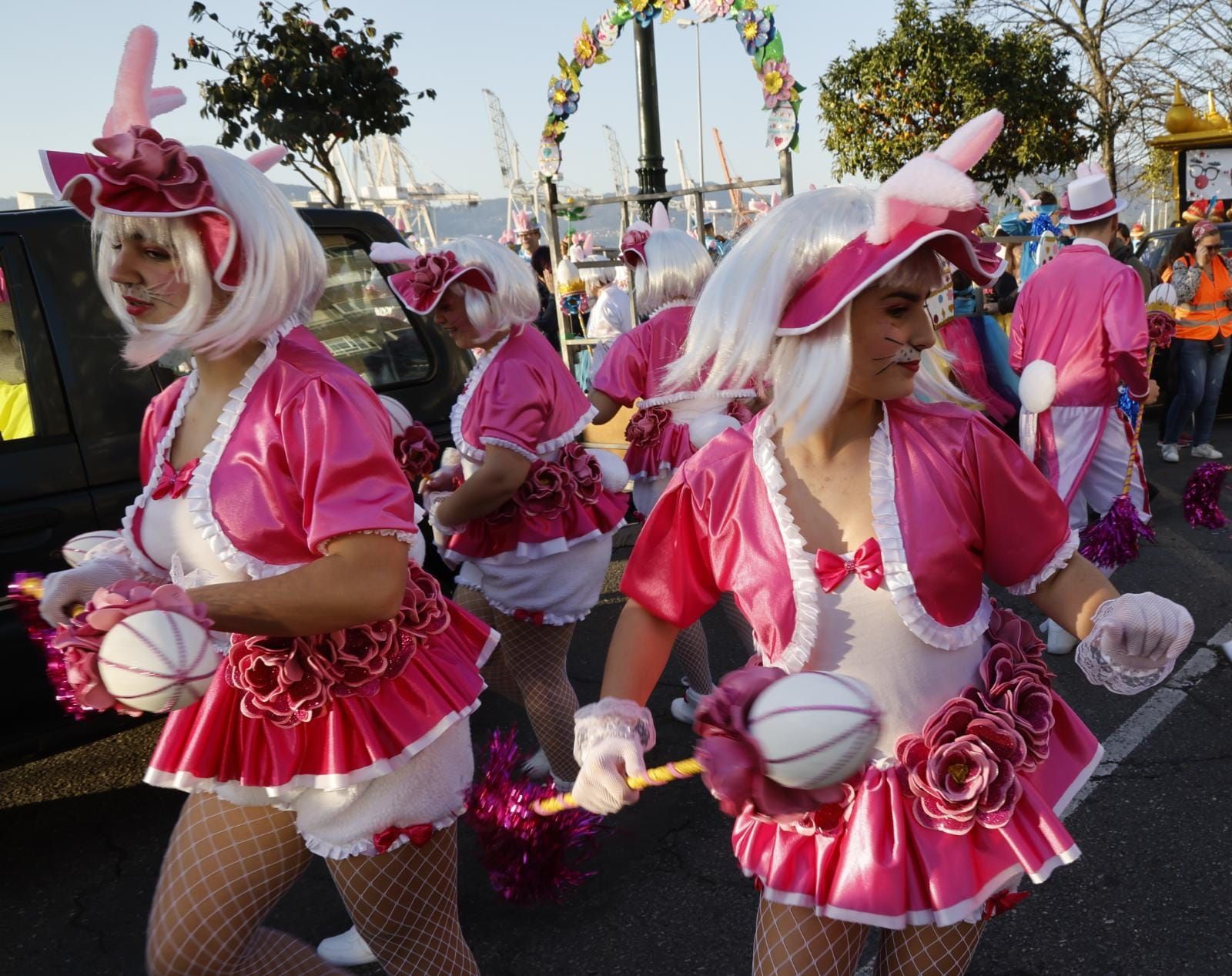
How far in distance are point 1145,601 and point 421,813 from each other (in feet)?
4.01

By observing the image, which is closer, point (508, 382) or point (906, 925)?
point (906, 925)

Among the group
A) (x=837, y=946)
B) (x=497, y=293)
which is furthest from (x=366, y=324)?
(x=837, y=946)

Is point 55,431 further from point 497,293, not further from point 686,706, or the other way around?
point 686,706

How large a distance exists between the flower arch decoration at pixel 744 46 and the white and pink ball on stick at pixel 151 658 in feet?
19.6

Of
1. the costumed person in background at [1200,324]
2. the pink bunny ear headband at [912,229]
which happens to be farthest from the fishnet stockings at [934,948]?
the costumed person in background at [1200,324]

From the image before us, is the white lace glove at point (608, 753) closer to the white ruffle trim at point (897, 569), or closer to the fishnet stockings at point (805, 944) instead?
the fishnet stockings at point (805, 944)

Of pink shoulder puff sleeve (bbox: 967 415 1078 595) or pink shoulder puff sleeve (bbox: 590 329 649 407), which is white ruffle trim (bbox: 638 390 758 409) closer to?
pink shoulder puff sleeve (bbox: 590 329 649 407)

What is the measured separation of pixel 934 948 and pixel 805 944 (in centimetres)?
20

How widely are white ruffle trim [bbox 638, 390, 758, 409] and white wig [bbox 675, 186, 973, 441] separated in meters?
2.20

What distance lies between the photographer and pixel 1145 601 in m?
1.61

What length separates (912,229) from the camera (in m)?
1.60

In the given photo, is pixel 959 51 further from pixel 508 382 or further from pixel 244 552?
pixel 244 552

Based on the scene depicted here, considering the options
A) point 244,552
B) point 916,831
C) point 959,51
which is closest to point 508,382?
point 244,552

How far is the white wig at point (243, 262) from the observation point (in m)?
1.78
